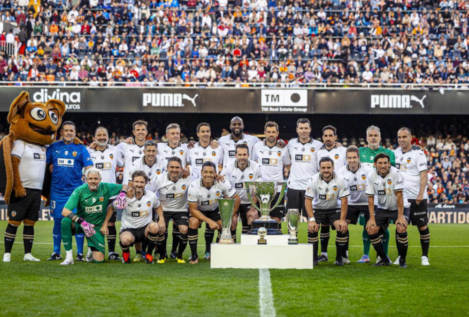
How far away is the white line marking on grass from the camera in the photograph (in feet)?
16.6

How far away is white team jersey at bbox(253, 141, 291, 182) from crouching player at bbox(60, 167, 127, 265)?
216 cm

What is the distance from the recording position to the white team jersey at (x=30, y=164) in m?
8.66

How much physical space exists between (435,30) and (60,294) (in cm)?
2372

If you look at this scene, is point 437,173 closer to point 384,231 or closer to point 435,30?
point 435,30

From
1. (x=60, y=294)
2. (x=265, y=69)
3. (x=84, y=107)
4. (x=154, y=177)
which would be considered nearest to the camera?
(x=60, y=294)

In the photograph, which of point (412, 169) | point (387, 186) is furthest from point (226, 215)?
point (412, 169)

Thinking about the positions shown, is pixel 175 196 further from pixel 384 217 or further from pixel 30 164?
pixel 384 217

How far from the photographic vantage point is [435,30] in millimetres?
26609

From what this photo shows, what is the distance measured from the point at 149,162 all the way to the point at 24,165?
65.0 inches

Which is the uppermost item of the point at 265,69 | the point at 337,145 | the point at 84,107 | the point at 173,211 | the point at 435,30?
the point at 435,30

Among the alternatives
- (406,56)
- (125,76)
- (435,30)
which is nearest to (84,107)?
(125,76)

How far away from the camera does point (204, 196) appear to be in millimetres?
8734

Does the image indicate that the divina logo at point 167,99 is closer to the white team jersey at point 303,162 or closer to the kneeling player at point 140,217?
the white team jersey at point 303,162

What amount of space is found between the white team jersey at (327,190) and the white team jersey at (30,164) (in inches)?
138
